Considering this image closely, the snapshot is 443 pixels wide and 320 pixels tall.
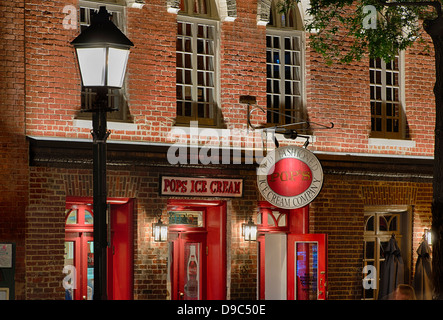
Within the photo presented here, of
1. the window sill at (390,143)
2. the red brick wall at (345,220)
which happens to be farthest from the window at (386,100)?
the red brick wall at (345,220)

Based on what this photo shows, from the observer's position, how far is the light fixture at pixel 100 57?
8383 mm

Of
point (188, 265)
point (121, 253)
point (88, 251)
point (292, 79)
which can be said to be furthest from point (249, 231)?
point (292, 79)

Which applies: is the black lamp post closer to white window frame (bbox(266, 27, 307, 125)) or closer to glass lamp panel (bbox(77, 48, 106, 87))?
glass lamp panel (bbox(77, 48, 106, 87))

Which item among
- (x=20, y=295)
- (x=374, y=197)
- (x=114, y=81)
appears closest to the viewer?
(x=114, y=81)

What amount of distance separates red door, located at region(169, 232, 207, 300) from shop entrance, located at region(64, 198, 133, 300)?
4.22 feet

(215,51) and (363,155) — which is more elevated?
(215,51)

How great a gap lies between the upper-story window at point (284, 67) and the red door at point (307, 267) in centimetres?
238

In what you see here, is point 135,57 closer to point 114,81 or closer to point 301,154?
point 301,154

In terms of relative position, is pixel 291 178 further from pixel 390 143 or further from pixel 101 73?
pixel 101 73

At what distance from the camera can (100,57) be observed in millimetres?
8391

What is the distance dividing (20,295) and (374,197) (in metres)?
7.37

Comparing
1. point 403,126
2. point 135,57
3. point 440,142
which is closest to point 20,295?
point 135,57

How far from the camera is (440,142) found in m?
11.6

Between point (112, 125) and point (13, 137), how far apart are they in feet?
5.82
